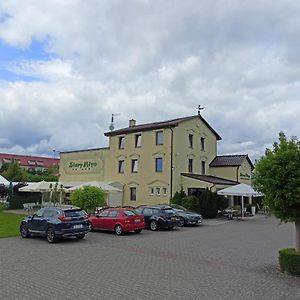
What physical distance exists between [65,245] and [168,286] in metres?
8.19

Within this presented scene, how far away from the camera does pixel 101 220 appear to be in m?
21.0

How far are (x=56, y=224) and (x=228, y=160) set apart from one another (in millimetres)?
29287

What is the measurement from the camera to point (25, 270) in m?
10.5

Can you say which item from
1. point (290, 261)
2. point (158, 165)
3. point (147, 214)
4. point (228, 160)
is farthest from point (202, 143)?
point (290, 261)

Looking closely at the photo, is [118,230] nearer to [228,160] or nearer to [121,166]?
[121,166]

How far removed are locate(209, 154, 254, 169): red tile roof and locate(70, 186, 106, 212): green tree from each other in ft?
59.9

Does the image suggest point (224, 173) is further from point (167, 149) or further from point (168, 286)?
point (168, 286)

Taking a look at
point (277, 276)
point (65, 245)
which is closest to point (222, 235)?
point (65, 245)

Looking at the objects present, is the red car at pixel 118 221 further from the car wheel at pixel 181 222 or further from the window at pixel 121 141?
the window at pixel 121 141

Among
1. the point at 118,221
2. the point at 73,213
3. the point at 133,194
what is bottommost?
the point at 118,221

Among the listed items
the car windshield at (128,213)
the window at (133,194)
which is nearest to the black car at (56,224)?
the car windshield at (128,213)

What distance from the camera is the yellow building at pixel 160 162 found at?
36.5m

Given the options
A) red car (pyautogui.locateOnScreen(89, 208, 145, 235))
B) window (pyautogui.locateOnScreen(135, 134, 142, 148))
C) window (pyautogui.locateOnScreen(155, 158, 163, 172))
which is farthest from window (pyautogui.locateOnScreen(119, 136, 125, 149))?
red car (pyautogui.locateOnScreen(89, 208, 145, 235))

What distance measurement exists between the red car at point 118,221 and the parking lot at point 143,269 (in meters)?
1.96
